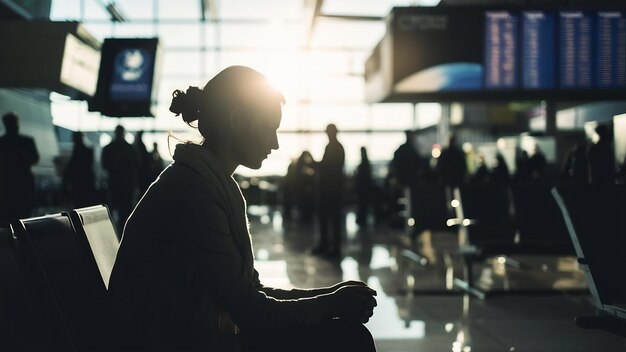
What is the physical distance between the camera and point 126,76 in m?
7.30

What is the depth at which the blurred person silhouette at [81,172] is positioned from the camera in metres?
8.39

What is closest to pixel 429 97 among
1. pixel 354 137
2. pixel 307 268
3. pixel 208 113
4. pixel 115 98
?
pixel 307 268

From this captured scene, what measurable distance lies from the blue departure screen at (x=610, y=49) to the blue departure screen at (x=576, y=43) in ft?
0.36

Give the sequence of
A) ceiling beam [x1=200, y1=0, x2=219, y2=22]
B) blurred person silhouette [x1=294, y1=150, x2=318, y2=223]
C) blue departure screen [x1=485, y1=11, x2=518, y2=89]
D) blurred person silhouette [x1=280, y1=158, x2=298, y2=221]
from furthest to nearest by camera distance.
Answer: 1. ceiling beam [x1=200, y1=0, x2=219, y2=22]
2. blurred person silhouette [x1=280, y1=158, x2=298, y2=221]
3. blurred person silhouette [x1=294, y1=150, x2=318, y2=223]
4. blue departure screen [x1=485, y1=11, x2=518, y2=89]

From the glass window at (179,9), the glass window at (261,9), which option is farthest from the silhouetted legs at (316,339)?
the glass window at (179,9)

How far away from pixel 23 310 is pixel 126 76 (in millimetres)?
6513

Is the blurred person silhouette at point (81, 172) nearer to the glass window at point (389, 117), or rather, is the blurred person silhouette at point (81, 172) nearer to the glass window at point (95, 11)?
the glass window at point (95, 11)

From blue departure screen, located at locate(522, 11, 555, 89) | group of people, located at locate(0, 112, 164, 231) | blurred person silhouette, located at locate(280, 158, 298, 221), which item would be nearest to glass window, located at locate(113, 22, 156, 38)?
blurred person silhouette, located at locate(280, 158, 298, 221)

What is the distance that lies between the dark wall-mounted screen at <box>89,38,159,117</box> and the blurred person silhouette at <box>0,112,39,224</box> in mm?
1119

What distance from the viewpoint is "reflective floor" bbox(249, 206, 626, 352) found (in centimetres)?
346

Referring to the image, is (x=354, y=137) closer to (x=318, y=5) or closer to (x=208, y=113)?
(x=318, y=5)

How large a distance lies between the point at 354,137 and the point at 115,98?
11.5 meters

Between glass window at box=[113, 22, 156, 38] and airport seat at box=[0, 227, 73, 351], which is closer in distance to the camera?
airport seat at box=[0, 227, 73, 351]

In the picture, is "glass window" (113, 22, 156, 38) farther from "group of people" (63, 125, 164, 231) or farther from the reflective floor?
the reflective floor
